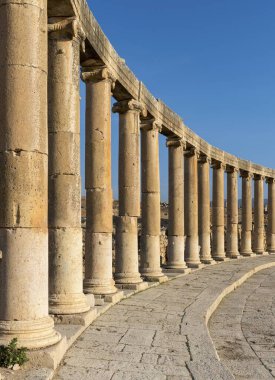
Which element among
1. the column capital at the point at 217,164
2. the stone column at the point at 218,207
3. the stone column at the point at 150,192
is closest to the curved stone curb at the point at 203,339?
the stone column at the point at 150,192

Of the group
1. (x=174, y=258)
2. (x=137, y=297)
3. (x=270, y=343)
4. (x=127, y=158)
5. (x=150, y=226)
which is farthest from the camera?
(x=174, y=258)

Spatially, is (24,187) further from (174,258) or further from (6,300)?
(174,258)

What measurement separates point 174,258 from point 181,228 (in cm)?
224

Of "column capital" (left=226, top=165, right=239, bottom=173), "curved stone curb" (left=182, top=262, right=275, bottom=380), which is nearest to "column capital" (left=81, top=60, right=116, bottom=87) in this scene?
"curved stone curb" (left=182, top=262, right=275, bottom=380)

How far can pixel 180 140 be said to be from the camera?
38.1 meters

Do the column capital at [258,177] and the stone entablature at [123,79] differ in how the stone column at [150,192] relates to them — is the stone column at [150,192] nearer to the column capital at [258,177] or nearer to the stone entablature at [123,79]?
the stone entablature at [123,79]

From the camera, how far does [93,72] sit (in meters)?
22.9

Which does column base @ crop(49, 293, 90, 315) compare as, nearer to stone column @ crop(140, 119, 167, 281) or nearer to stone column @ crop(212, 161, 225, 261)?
stone column @ crop(140, 119, 167, 281)

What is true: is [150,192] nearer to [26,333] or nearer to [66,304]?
[66,304]

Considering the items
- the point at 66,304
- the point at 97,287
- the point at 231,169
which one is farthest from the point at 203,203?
the point at 66,304

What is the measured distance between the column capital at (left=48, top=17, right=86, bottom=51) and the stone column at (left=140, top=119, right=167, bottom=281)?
14.3m

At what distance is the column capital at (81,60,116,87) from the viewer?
74.8ft

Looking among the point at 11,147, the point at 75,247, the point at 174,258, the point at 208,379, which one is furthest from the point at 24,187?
the point at 174,258

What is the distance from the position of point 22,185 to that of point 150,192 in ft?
63.3
